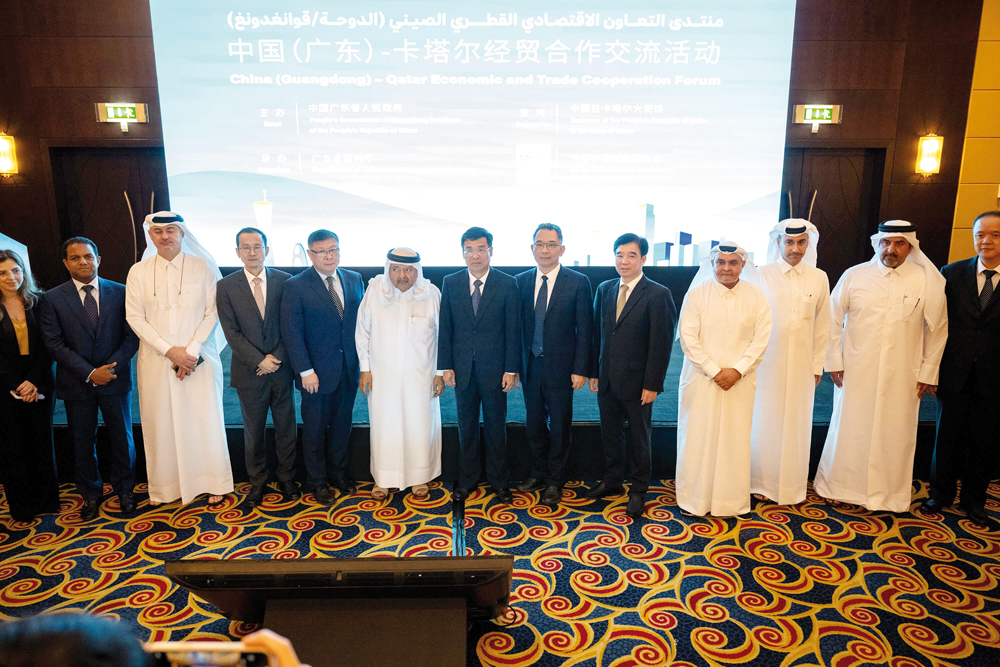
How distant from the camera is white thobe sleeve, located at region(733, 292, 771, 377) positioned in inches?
118

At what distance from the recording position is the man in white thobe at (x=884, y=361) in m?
3.08

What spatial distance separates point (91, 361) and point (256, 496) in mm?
1196

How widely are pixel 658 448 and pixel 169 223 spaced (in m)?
3.30

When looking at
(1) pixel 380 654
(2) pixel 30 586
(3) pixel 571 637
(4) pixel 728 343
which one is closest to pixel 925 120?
(4) pixel 728 343

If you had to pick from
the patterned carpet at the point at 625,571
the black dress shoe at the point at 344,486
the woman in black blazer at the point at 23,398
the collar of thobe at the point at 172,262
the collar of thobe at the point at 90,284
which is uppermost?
the collar of thobe at the point at 172,262

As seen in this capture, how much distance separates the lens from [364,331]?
3279 millimetres

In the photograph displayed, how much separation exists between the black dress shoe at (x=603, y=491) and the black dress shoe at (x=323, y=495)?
1.58 metres

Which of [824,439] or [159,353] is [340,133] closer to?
[159,353]

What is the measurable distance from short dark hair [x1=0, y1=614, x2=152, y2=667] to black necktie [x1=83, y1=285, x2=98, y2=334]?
115 inches

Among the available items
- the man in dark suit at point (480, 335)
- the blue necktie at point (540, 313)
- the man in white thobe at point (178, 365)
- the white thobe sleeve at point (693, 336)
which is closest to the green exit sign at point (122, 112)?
the man in white thobe at point (178, 365)

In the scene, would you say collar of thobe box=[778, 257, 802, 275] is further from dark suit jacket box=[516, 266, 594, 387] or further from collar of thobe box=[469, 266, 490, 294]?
collar of thobe box=[469, 266, 490, 294]

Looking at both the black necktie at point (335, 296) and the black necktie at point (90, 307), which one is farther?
the black necktie at point (335, 296)

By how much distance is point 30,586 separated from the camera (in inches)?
99.3

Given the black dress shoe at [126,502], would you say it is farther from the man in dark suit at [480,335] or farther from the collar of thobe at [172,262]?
the man in dark suit at [480,335]
